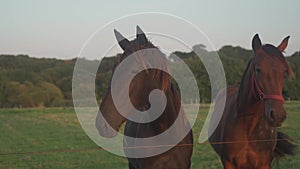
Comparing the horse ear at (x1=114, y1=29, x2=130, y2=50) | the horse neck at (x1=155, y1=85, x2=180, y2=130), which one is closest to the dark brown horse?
the horse neck at (x1=155, y1=85, x2=180, y2=130)

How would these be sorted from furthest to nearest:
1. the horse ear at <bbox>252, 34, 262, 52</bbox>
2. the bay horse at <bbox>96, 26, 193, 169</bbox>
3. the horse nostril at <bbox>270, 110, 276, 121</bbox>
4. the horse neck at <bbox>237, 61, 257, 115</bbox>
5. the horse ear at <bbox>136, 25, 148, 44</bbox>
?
the horse neck at <bbox>237, 61, 257, 115</bbox> < the horse ear at <bbox>252, 34, 262, 52</bbox> < the horse nostril at <bbox>270, 110, 276, 121</bbox> < the horse ear at <bbox>136, 25, 148, 44</bbox> < the bay horse at <bbox>96, 26, 193, 169</bbox>

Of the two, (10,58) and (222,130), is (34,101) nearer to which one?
(10,58)

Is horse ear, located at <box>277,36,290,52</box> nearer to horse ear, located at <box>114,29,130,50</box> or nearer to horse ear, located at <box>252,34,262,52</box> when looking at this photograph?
horse ear, located at <box>252,34,262,52</box>

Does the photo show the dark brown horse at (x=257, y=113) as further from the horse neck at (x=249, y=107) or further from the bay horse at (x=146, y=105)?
the bay horse at (x=146, y=105)

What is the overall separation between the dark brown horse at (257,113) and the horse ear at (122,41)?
1.52 metres

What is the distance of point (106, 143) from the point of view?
1335 centimetres

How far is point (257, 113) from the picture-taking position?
490cm

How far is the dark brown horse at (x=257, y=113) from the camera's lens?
4099 millimetres

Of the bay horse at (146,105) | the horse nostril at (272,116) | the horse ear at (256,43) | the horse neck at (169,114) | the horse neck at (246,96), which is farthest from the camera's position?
the horse neck at (246,96)

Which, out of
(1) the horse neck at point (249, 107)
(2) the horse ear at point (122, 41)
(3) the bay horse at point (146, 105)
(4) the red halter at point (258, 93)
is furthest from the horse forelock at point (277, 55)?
(2) the horse ear at point (122, 41)

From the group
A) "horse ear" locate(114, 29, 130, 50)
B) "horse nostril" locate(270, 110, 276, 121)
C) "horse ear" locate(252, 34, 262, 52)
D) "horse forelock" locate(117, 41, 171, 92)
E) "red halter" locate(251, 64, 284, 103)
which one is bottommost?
"horse nostril" locate(270, 110, 276, 121)

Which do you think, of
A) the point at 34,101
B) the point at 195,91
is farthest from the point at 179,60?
the point at 34,101

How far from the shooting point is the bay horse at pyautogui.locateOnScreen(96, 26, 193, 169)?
3545mm

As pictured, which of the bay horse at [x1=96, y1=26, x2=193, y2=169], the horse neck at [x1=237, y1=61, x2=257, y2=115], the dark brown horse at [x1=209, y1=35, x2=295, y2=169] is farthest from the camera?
the horse neck at [x1=237, y1=61, x2=257, y2=115]
